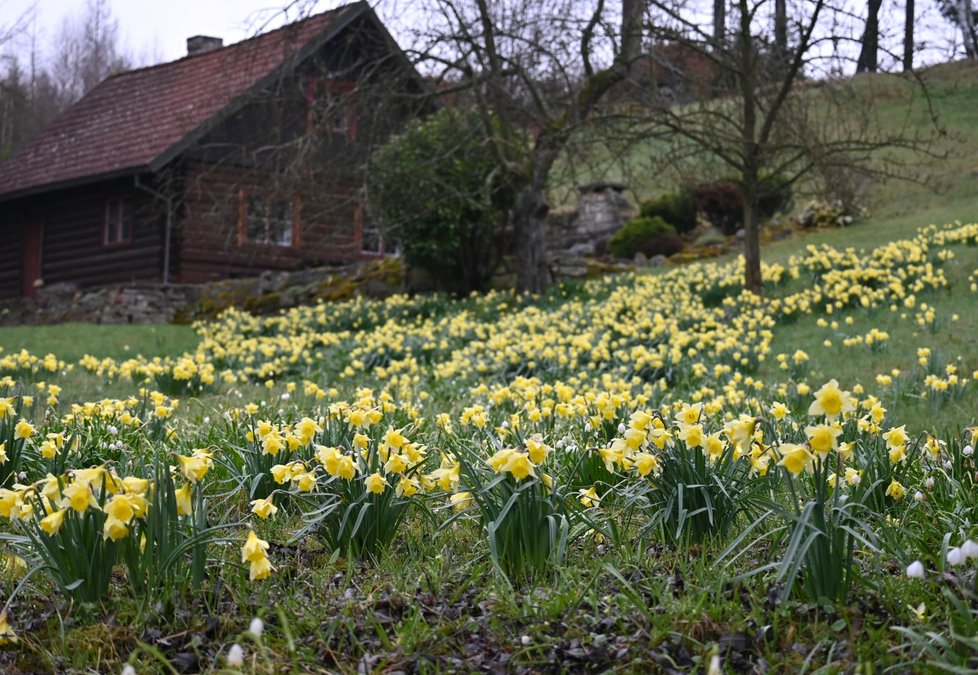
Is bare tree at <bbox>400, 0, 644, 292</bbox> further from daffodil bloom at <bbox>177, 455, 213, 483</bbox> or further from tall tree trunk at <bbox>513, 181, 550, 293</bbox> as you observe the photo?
daffodil bloom at <bbox>177, 455, 213, 483</bbox>

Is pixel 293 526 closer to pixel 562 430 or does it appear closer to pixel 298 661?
pixel 298 661

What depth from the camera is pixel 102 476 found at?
2.78 meters

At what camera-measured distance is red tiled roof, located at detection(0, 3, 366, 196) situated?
2162 centimetres

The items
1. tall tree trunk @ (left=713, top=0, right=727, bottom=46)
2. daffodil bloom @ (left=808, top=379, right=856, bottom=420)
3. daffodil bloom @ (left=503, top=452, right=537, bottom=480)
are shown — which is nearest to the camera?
daffodil bloom @ (left=808, top=379, right=856, bottom=420)

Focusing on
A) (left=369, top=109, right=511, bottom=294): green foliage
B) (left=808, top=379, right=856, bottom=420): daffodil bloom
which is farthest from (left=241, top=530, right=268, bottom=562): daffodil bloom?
(left=369, top=109, right=511, bottom=294): green foliage

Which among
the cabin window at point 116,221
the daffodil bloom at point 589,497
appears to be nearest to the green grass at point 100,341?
the cabin window at point 116,221

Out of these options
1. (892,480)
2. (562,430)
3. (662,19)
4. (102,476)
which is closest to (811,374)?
(562,430)

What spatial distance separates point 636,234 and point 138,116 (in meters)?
12.5

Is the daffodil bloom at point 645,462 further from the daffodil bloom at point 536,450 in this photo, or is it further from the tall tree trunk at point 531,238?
the tall tree trunk at point 531,238

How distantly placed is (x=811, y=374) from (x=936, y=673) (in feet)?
18.9

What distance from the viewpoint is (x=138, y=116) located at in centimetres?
2386

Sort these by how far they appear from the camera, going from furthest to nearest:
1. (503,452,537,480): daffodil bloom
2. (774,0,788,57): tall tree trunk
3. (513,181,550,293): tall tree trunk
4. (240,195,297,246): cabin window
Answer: (240,195,297,246): cabin window → (513,181,550,293): tall tree trunk → (774,0,788,57): tall tree trunk → (503,452,537,480): daffodil bloom

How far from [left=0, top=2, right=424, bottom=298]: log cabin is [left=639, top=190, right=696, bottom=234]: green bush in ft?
20.4

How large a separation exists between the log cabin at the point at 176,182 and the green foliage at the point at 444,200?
1.99 metres
